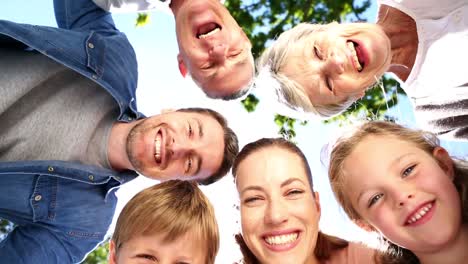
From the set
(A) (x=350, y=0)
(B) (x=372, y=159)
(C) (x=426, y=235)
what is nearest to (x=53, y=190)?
(B) (x=372, y=159)

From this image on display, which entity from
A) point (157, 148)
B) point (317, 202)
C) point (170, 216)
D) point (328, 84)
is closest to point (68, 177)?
point (157, 148)

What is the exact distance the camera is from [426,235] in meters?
3.55

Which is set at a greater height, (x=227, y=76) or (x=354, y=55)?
(x=354, y=55)

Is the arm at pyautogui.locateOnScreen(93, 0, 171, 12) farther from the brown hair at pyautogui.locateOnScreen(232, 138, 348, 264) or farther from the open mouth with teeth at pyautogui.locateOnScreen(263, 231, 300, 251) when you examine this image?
the open mouth with teeth at pyautogui.locateOnScreen(263, 231, 300, 251)

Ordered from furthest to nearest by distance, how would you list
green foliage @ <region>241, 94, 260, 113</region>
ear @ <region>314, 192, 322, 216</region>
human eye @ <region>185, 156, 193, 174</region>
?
green foliage @ <region>241, 94, 260, 113</region>, human eye @ <region>185, 156, 193, 174</region>, ear @ <region>314, 192, 322, 216</region>

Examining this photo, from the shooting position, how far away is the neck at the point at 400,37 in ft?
15.0

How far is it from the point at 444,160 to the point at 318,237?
1.08 metres

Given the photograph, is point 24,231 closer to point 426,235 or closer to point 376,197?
point 376,197

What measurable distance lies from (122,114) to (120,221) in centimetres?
97

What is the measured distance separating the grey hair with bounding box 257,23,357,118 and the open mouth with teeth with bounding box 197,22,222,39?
0.57 metres

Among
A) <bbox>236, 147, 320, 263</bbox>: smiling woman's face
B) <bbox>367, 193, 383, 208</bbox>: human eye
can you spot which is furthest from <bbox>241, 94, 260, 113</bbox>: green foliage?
<bbox>367, 193, 383, 208</bbox>: human eye

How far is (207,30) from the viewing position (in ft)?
15.5

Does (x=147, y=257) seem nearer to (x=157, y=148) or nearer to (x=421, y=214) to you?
(x=157, y=148)

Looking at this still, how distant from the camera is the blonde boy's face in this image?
387cm
